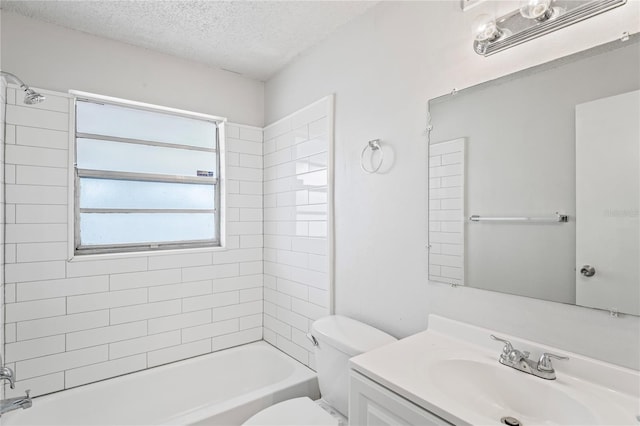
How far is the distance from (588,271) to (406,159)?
33.6 inches

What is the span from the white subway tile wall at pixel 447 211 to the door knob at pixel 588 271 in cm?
42

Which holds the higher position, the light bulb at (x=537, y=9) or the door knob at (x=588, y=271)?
the light bulb at (x=537, y=9)

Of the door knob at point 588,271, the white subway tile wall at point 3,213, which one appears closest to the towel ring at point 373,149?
the door knob at point 588,271

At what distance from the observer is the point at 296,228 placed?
2.42m

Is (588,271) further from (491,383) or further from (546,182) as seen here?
(491,383)

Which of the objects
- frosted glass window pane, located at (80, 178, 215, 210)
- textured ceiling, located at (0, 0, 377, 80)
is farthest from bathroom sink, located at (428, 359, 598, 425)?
frosted glass window pane, located at (80, 178, 215, 210)

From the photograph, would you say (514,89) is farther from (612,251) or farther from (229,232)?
(229,232)

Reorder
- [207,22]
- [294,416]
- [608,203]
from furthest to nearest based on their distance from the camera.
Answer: [207,22] → [294,416] → [608,203]

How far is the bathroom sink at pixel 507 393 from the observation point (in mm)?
983

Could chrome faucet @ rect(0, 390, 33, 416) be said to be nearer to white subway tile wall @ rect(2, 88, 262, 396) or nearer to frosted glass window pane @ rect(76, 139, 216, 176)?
white subway tile wall @ rect(2, 88, 262, 396)

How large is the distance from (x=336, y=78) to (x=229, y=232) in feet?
4.66

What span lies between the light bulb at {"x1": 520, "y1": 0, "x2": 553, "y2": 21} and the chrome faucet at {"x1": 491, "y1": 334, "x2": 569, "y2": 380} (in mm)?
1136

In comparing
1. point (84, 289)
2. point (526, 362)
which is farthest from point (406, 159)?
point (84, 289)

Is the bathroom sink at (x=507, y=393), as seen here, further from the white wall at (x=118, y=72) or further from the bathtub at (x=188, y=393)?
the white wall at (x=118, y=72)
